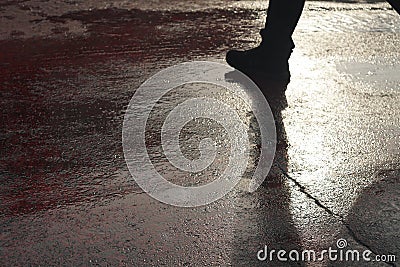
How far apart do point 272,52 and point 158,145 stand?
1.27m

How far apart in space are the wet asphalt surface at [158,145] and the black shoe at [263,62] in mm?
109

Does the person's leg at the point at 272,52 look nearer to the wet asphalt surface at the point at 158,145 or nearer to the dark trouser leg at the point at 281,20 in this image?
the dark trouser leg at the point at 281,20

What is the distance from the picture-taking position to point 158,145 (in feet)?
10.3

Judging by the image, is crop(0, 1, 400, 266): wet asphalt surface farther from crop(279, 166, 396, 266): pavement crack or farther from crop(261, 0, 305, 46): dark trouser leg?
crop(261, 0, 305, 46): dark trouser leg

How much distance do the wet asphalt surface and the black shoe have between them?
0.36 feet

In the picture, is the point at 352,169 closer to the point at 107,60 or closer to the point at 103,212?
the point at 103,212

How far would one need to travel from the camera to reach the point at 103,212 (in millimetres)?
2572

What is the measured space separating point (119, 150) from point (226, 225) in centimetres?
78

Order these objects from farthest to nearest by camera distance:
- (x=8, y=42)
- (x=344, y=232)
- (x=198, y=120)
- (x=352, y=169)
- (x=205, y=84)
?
(x=8, y=42) → (x=205, y=84) → (x=198, y=120) → (x=352, y=169) → (x=344, y=232)

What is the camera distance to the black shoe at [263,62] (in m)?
4.09

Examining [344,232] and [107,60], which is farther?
[107,60]

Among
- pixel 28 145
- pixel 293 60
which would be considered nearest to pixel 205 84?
pixel 293 60

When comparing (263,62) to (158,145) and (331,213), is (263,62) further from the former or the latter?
(331,213)

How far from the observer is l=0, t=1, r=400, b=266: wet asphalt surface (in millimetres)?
2404
